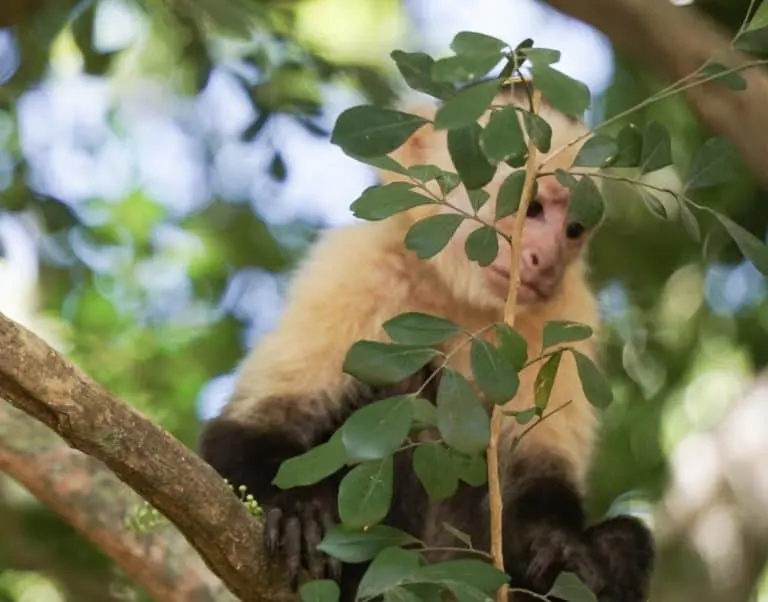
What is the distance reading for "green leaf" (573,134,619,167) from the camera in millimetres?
1820

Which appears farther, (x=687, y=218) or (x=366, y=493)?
(x=687, y=218)

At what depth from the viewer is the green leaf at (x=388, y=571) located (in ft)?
5.40

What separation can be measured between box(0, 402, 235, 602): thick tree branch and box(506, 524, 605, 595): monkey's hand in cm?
67

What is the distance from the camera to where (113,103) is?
625 centimetres

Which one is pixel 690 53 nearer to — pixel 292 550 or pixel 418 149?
pixel 418 149

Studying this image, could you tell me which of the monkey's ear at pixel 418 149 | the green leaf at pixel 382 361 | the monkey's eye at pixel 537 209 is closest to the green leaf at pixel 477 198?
the green leaf at pixel 382 361

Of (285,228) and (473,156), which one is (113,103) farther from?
(473,156)

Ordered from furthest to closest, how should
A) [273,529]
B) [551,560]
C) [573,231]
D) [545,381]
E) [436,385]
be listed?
[573,231]
[436,385]
[551,560]
[273,529]
[545,381]

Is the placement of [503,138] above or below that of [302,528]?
above

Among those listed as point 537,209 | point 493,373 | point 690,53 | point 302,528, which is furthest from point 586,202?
point 690,53

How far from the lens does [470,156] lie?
5.46 feet

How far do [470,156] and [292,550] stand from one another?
909 millimetres

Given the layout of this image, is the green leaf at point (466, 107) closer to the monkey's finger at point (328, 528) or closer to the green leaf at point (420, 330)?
the green leaf at point (420, 330)

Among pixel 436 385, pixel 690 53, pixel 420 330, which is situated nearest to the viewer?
pixel 420 330
